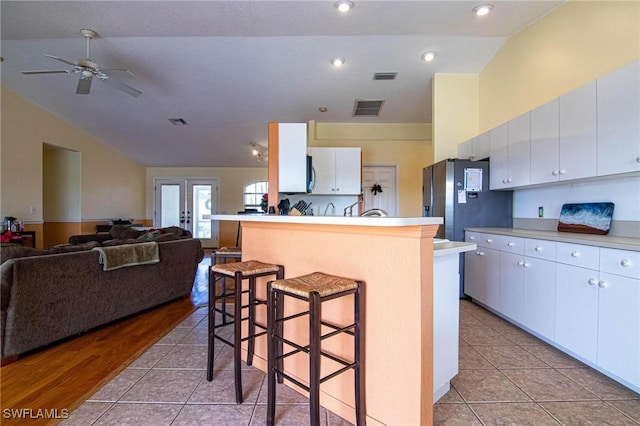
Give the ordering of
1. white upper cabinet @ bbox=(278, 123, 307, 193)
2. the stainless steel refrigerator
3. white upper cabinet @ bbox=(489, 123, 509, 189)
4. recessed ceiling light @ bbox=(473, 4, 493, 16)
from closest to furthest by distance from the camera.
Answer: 1. recessed ceiling light @ bbox=(473, 4, 493, 16)
2. white upper cabinet @ bbox=(489, 123, 509, 189)
3. white upper cabinet @ bbox=(278, 123, 307, 193)
4. the stainless steel refrigerator

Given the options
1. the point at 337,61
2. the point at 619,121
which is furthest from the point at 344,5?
the point at 619,121

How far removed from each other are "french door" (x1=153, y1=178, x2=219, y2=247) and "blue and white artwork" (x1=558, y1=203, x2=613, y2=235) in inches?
294

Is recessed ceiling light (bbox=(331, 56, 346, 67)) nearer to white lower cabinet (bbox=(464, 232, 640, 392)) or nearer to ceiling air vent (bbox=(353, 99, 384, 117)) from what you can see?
ceiling air vent (bbox=(353, 99, 384, 117))

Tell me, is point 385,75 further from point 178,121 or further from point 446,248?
point 178,121

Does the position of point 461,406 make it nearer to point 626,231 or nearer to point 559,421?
point 559,421

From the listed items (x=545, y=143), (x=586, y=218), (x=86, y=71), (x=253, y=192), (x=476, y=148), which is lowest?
(x=586, y=218)

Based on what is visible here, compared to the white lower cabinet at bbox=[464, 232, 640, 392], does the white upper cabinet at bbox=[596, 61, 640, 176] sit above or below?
above

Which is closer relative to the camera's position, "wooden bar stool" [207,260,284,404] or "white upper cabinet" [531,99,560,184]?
"wooden bar stool" [207,260,284,404]

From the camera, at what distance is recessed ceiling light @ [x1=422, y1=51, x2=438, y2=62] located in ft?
11.8

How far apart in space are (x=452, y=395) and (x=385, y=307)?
32.3 inches

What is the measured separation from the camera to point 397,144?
547cm

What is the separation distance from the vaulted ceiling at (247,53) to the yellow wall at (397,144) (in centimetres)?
20

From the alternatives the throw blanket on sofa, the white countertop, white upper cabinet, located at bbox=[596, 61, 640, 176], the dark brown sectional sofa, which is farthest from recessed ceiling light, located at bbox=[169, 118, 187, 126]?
white upper cabinet, located at bbox=[596, 61, 640, 176]

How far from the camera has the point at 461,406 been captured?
1591 mm
